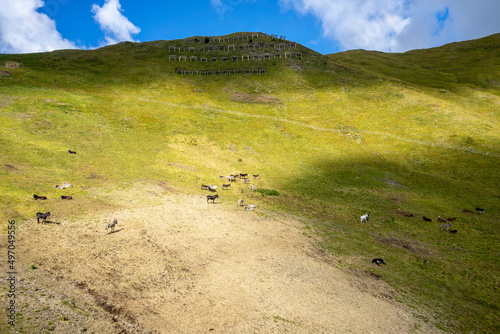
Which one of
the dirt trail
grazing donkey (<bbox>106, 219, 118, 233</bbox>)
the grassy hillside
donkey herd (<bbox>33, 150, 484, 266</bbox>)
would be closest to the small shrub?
the grassy hillside

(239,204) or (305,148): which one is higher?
(305,148)

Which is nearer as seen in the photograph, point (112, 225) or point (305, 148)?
point (112, 225)

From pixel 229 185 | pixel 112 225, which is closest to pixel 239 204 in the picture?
pixel 229 185

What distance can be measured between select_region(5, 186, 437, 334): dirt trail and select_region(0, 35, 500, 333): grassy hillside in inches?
157

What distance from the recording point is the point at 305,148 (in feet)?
222

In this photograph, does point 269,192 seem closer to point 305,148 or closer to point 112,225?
point 112,225

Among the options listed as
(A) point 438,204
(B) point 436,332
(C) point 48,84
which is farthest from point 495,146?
(C) point 48,84

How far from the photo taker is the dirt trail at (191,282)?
15.2 meters

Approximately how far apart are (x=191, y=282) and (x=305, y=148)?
54307 millimetres

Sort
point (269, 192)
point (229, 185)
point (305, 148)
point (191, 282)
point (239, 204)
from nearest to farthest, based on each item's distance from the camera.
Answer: point (191, 282), point (239, 204), point (269, 192), point (229, 185), point (305, 148)

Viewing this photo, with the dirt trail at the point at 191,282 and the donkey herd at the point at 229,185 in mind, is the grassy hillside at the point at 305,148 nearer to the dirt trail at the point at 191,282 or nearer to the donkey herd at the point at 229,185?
the donkey herd at the point at 229,185

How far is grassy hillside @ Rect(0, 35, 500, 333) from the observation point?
2825 cm

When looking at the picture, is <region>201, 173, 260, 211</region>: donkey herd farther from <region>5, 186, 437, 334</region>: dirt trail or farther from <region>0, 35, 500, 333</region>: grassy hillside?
<region>5, 186, 437, 334</region>: dirt trail

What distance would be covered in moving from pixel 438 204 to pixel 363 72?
8658 centimetres
